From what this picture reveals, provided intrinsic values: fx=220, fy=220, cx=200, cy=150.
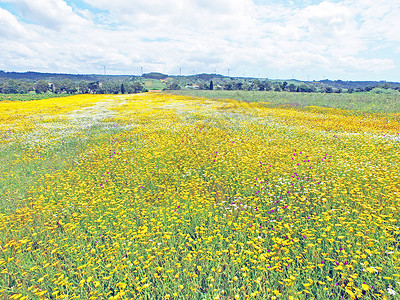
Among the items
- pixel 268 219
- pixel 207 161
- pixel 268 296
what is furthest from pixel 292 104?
pixel 268 296

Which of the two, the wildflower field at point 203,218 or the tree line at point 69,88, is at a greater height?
the wildflower field at point 203,218

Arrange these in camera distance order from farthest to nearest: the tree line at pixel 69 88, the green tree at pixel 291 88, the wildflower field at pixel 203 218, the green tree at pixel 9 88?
the tree line at pixel 69 88, the green tree at pixel 9 88, the green tree at pixel 291 88, the wildflower field at pixel 203 218

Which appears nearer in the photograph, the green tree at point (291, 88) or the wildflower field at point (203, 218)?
the wildflower field at point (203, 218)

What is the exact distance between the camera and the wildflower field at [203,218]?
378cm

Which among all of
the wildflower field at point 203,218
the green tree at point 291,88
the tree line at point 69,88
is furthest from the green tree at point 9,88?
the green tree at point 291,88

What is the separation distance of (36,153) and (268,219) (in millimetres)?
12991

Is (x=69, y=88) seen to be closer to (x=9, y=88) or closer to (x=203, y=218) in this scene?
(x=9, y=88)

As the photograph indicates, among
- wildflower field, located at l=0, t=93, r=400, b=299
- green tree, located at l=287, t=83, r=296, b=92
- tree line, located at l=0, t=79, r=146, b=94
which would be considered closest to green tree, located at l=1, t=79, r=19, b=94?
tree line, located at l=0, t=79, r=146, b=94

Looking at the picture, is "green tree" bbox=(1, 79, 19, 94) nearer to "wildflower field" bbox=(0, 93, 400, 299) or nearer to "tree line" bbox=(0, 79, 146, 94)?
"tree line" bbox=(0, 79, 146, 94)

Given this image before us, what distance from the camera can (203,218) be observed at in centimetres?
555

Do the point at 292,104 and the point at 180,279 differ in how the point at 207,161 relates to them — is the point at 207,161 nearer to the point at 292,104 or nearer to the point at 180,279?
the point at 180,279

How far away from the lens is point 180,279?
3764mm

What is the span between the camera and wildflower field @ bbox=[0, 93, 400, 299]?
3775 mm

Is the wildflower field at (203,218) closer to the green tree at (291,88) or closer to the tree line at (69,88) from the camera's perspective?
the green tree at (291,88)
